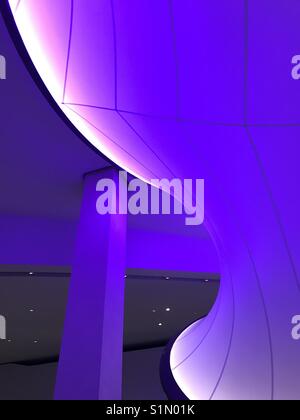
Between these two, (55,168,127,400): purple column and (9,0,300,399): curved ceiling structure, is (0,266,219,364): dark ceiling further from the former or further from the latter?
(9,0,300,399): curved ceiling structure

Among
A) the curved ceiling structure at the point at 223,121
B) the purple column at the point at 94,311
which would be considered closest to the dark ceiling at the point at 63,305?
the purple column at the point at 94,311

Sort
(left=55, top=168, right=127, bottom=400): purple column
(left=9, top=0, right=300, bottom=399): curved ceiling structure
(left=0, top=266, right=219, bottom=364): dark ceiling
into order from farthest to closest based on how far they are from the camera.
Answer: (left=0, top=266, right=219, bottom=364): dark ceiling
(left=55, top=168, right=127, bottom=400): purple column
(left=9, top=0, right=300, bottom=399): curved ceiling structure

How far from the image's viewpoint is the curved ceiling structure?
2.44 metres

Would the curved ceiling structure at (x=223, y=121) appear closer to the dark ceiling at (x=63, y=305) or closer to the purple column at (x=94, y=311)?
the purple column at (x=94, y=311)

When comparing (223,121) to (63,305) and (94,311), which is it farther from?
(63,305)

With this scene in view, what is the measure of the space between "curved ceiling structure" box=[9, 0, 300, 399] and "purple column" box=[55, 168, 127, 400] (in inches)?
106

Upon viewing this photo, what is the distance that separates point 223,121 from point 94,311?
405 centimetres

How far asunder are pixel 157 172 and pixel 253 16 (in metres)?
1.19

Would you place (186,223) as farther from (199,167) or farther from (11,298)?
(199,167)

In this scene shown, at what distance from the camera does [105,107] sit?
2.88 m

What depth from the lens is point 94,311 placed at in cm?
621

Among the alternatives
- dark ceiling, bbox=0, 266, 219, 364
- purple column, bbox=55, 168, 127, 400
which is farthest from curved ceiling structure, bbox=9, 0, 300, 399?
dark ceiling, bbox=0, 266, 219, 364
